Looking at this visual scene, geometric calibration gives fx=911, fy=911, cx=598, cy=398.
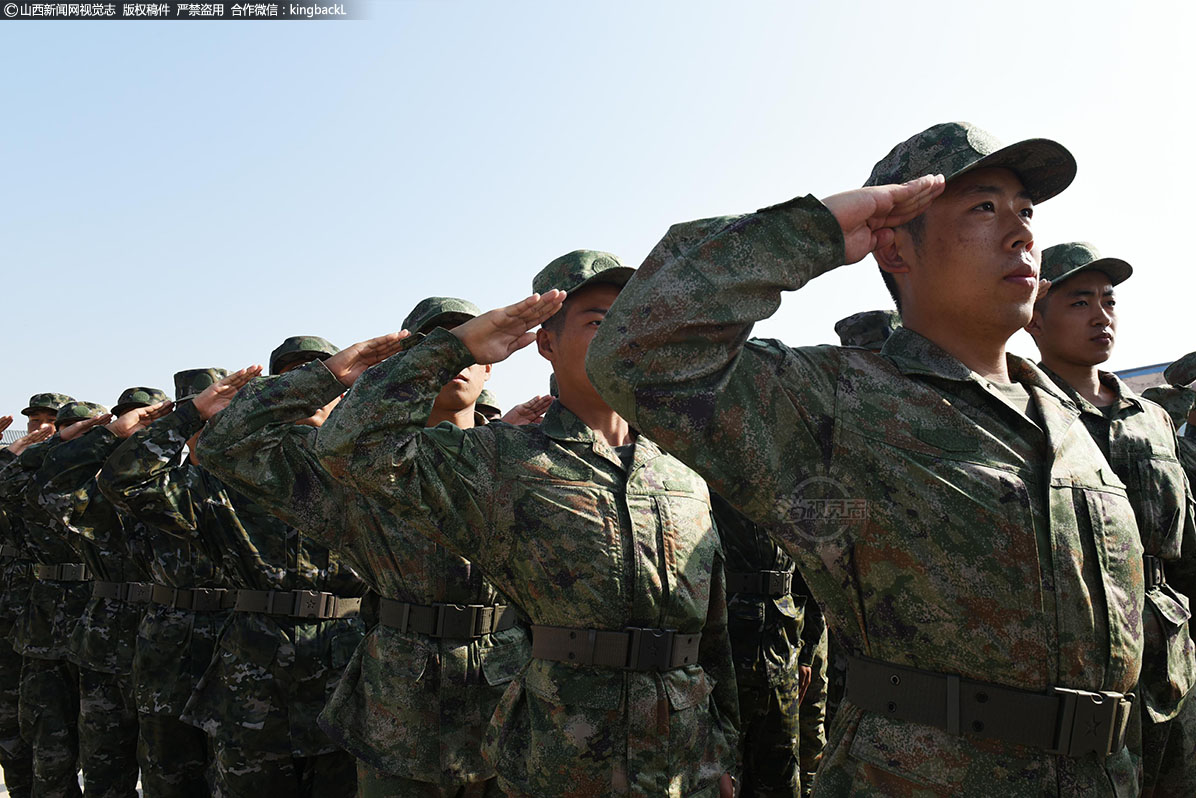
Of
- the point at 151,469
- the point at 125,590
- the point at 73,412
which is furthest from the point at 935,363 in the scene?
the point at 73,412

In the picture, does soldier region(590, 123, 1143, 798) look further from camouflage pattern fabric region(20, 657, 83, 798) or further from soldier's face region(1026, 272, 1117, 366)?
camouflage pattern fabric region(20, 657, 83, 798)

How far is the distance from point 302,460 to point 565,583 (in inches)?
61.1

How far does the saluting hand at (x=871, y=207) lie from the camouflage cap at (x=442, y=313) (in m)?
3.00

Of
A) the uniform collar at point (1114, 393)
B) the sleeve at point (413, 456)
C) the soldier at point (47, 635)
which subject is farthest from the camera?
the soldier at point (47, 635)

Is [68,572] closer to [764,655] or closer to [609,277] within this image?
[764,655]

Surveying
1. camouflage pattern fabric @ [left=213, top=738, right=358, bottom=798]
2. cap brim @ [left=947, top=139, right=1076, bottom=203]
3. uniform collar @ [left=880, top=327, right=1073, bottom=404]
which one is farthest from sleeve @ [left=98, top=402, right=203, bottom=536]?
cap brim @ [left=947, top=139, right=1076, bottom=203]

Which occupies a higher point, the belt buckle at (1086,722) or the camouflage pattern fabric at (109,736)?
the belt buckle at (1086,722)

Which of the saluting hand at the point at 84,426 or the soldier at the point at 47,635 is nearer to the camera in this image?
the saluting hand at the point at 84,426

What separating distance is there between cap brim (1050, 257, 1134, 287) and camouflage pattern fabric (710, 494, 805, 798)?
6.83 feet

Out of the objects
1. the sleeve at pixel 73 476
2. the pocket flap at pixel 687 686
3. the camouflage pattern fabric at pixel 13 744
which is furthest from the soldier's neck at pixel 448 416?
the camouflage pattern fabric at pixel 13 744

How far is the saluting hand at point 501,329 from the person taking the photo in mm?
3250

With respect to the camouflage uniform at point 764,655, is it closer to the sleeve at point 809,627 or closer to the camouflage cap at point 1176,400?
the sleeve at point 809,627

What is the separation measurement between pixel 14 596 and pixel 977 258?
33.3 ft

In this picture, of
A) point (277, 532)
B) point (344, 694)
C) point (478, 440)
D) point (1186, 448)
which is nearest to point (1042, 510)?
point (478, 440)
